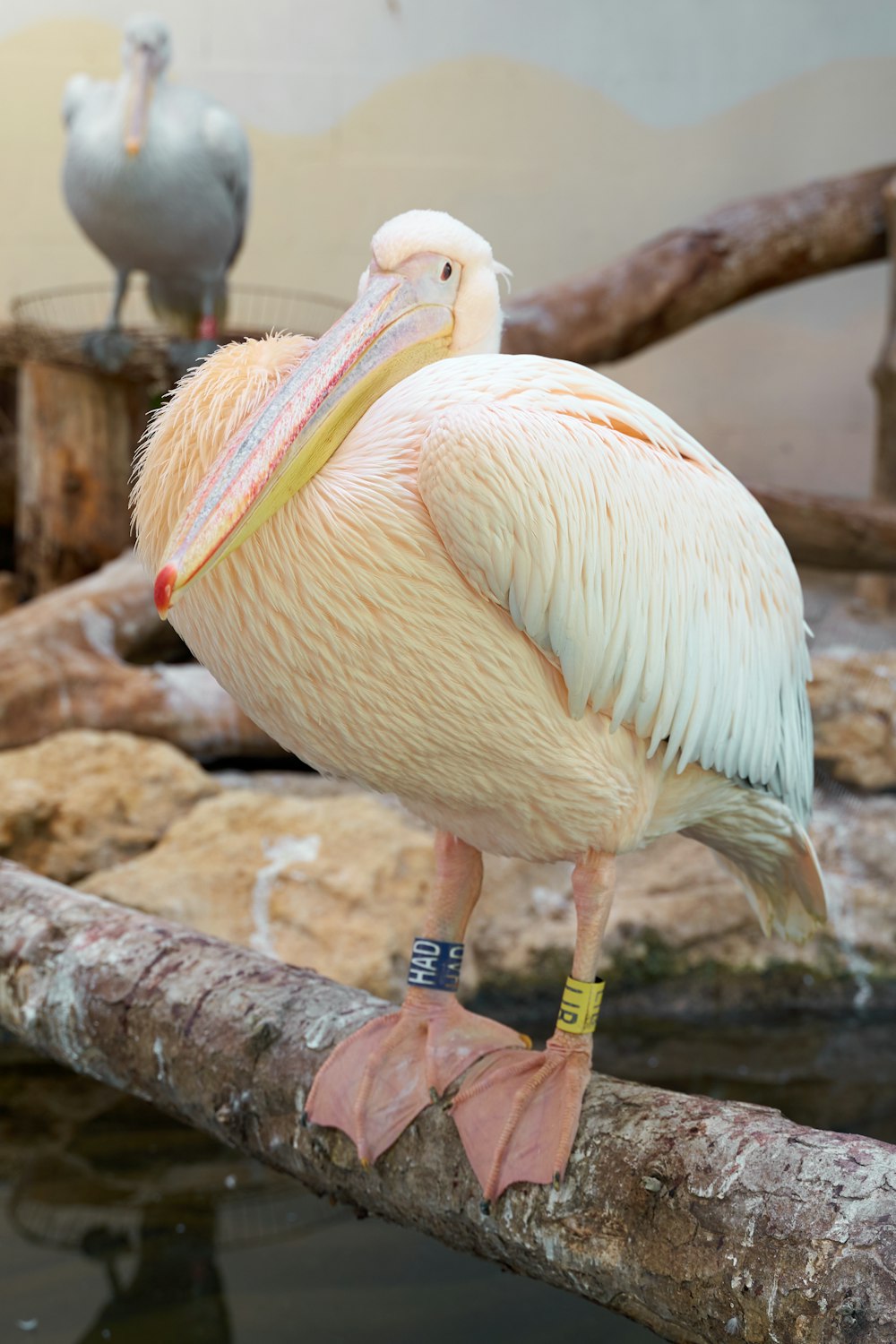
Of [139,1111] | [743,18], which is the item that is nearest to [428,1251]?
[139,1111]

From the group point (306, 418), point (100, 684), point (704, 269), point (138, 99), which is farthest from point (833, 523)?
point (306, 418)

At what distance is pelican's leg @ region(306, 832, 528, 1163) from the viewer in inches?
51.6

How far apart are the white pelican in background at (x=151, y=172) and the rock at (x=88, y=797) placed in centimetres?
147

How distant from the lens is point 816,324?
236 inches

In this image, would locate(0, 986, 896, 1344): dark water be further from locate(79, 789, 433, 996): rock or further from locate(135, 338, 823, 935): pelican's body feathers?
locate(135, 338, 823, 935): pelican's body feathers

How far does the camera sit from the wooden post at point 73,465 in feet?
13.3

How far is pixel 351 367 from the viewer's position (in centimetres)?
114

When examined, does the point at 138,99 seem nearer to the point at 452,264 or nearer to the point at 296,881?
the point at 296,881

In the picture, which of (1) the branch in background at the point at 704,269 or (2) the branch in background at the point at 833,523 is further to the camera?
(1) the branch in background at the point at 704,269

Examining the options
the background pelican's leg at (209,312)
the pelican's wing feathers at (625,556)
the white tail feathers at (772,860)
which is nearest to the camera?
the pelican's wing feathers at (625,556)

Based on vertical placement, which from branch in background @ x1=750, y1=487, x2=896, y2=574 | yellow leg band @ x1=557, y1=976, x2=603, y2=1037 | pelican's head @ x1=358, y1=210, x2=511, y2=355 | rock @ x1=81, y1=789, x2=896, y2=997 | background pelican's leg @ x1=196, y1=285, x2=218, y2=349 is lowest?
rock @ x1=81, y1=789, x2=896, y2=997

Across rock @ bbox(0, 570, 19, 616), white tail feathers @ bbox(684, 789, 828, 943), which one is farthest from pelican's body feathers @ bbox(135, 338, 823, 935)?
rock @ bbox(0, 570, 19, 616)

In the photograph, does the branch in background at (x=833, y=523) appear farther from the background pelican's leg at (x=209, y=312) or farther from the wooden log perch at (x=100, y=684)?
the background pelican's leg at (x=209, y=312)

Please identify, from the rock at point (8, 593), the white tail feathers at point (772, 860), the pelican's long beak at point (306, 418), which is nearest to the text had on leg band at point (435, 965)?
the white tail feathers at point (772, 860)
